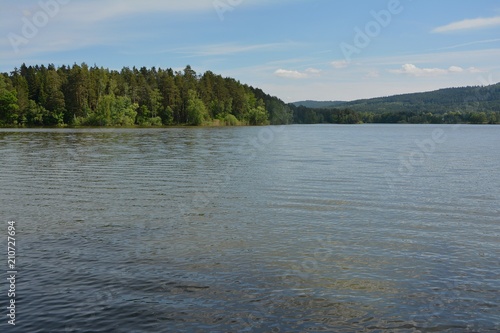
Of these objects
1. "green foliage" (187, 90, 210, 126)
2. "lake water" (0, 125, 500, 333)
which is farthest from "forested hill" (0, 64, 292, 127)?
"lake water" (0, 125, 500, 333)

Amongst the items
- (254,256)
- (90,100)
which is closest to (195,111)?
(90,100)

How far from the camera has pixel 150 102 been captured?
182875mm

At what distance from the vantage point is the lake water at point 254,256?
11.2 m

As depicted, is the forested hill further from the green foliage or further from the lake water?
the lake water

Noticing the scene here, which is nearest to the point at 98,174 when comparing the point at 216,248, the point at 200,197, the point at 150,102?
the point at 200,197

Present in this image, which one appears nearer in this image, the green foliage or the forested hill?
the forested hill

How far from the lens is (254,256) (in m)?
15.9

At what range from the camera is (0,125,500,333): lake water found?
36.7 ft

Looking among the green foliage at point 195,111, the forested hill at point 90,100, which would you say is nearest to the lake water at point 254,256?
the forested hill at point 90,100

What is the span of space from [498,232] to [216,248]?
12.1 metres

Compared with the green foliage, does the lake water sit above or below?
below

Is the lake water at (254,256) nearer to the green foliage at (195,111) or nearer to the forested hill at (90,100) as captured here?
the forested hill at (90,100)

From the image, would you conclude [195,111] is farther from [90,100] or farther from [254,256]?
[254,256]

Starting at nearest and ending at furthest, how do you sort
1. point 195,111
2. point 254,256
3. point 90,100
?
point 254,256 → point 90,100 → point 195,111
